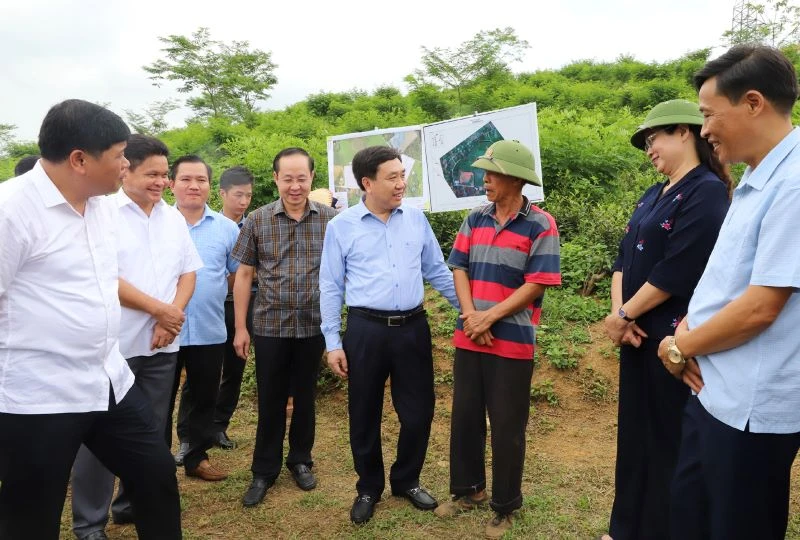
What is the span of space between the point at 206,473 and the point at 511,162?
2.80 metres

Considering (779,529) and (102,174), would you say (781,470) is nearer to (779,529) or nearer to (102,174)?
(779,529)

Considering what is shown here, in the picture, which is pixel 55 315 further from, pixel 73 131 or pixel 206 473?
pixel 206 473

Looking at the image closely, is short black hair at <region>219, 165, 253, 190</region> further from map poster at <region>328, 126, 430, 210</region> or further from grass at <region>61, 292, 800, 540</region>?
grass at <region>61, 292, 800, 540</region>

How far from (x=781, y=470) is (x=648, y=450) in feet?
3.28

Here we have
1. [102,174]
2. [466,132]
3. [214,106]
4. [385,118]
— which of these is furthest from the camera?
[214,106]

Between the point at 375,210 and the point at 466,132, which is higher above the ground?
the point at 466,132

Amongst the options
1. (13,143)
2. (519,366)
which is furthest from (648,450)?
(13,143)

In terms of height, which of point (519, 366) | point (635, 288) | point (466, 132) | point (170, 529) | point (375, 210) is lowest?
point (170, 529)

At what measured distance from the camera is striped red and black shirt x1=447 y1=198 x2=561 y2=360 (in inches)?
122

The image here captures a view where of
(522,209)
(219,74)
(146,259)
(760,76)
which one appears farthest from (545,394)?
(219,74)

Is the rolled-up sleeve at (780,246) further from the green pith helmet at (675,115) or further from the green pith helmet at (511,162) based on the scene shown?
the green pith helmet at (511,162)

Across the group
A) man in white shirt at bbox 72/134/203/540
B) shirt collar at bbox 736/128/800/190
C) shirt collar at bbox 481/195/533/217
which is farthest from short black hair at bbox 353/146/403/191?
shirt collar at bbox 736/128/800/190

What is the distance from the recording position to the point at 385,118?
13312 mm

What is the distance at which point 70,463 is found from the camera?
218 centimetres
